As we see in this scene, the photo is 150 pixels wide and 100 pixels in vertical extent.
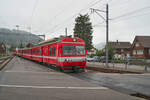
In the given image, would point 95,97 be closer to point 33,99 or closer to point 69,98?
point 69,98

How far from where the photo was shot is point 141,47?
159 feet

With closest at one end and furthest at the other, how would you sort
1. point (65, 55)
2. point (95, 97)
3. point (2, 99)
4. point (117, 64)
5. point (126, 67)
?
point (2, 99) < point (95, 97) < point (65, 55) < point (126, 67) < point (117, 64)

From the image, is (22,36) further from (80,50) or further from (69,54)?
(69,54)

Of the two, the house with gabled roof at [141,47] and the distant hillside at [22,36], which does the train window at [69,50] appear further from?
the house with gabled roof at [141,47]

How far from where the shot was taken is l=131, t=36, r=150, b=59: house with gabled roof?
47281 millimetres

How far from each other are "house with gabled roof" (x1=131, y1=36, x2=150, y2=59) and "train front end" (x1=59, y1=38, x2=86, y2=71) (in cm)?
3520

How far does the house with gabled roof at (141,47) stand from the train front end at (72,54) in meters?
35.2

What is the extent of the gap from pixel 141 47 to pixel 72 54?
39.3 m

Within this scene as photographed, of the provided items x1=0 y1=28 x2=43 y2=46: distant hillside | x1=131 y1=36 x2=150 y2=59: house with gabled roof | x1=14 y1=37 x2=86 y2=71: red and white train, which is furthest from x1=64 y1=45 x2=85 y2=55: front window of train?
x1=131 y1=36 x2=150 y2=59: house with gabled roof

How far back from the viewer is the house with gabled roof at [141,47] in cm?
4728

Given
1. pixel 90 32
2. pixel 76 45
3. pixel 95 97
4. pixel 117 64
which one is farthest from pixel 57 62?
pixel 90 32

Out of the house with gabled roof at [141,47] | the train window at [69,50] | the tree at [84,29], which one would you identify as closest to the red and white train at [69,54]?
the train window at [69,50]

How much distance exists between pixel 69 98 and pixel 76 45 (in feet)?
28.7

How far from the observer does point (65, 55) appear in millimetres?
14016
